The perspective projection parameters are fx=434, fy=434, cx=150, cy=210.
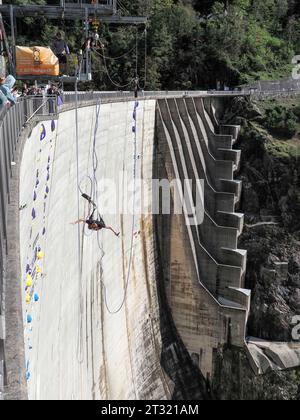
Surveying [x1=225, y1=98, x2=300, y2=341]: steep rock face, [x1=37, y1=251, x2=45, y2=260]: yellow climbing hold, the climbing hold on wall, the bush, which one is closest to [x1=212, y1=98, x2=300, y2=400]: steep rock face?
[x1=225, y1=98, x2=300, y2=341]: steep rock face

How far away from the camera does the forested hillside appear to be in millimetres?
38156

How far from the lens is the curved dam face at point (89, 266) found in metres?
7.94

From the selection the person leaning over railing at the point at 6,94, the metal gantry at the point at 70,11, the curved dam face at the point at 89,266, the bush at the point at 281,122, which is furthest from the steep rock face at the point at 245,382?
the person leaning over railing at the point at 6,94

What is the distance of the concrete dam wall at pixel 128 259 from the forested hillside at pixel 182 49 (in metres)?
13.6

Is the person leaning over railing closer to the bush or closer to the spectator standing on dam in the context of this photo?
the spectator standing on dam

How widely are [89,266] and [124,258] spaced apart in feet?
13.5

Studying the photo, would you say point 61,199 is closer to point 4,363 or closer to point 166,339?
point 4,363

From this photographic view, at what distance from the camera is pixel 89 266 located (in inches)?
507

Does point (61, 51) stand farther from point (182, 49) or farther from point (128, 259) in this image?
point (182, 49)

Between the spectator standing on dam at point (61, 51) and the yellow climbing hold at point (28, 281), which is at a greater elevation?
the spectator standing on dam at point (61, 51)

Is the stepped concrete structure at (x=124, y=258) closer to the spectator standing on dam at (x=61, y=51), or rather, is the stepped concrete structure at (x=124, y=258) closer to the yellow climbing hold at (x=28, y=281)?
the yellow climbing hold at (x=28, y=281)

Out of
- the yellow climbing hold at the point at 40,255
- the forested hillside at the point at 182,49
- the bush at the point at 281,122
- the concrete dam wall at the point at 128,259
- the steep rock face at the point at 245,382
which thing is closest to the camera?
the yellow climbing hold at the point at 40,255
